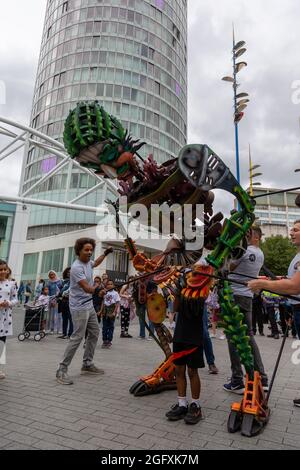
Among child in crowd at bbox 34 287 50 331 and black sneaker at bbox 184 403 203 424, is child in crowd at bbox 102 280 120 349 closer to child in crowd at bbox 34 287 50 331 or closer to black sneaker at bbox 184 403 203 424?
child in crowd at bbox 34 287 50 331

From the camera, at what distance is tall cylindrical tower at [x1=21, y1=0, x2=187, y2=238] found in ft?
140

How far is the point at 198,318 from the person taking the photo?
134 inches

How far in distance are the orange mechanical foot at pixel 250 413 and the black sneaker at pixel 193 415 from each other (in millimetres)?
315

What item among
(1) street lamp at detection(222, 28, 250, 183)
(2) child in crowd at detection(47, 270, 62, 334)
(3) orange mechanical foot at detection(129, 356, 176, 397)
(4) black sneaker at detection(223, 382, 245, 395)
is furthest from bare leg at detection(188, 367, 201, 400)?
(1) street lamp at detection(222, 28, 250, 183)

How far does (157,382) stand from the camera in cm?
427

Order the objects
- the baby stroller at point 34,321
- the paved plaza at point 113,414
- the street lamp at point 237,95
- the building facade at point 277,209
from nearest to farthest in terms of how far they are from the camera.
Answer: the paved plaza at point 113,414, the baby stroller at point 34,321, the street lamp at point 237,95, the building facade at point 277,209

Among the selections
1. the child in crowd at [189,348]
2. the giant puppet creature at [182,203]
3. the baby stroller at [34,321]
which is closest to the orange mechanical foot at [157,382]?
the giant puppet creature at [182,203]

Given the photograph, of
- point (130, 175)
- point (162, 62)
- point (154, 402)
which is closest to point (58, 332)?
point (154, 402)

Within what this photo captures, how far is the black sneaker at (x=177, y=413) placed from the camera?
3268 mm

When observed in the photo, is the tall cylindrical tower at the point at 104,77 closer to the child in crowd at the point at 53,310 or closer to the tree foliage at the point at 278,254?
the tree foliage at the point at 278,254

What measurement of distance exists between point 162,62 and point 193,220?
50.6 meters

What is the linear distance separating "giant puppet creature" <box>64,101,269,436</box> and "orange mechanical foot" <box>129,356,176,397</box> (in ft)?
→ 0.04

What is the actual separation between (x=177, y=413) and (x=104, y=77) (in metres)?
46.6
